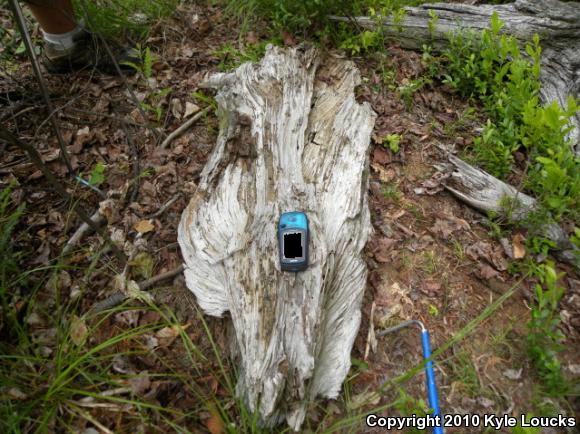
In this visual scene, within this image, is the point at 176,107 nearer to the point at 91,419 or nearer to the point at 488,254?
the point at 91,419

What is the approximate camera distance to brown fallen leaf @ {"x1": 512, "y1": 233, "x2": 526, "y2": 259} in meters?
2.87

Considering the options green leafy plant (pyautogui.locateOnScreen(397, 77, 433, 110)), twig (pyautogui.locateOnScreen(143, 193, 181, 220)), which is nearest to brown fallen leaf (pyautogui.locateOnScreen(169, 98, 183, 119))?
twig (pyautogui.locateOnScreen(143, 193, 181, 220))

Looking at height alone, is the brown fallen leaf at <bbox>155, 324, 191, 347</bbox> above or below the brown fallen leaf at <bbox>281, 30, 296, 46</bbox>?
below

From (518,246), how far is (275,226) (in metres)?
1.95

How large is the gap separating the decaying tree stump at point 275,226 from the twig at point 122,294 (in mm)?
181

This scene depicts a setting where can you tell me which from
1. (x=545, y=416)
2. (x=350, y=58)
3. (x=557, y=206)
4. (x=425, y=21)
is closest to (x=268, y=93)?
(x=350, y=58)

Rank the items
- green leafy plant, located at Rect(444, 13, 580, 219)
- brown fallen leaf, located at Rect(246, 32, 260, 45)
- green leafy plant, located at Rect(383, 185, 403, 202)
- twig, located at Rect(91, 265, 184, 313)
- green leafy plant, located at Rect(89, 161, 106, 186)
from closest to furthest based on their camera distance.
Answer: twig, located at Rect(91, 265, 184, 313) < green leafy plant, located at Rect(444, 13, 580, 219) < green leafy plant, located at Rect(383, 185, 403, 202) < green leafy plant, located at Rect(89, 161, 106, 186) < brown fallen leaf, located at Rect(246, 32, 260, 45)

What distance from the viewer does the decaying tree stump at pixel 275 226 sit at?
222 centimetres

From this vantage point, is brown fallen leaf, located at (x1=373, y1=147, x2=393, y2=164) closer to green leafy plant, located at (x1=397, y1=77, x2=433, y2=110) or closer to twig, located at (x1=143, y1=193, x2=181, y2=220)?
green leafy plant, located at (x1=397, y1=77, x2=433, y2=110)

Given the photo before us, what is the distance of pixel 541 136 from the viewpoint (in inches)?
119

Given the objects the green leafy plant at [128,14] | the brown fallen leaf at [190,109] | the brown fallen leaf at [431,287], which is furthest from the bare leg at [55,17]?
the brown fallen leaf at [431,287]

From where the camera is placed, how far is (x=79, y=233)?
3008 mm

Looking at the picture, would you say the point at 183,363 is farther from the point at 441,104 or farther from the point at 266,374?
the point at 441,104

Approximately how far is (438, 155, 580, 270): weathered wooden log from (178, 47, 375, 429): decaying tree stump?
842mm
